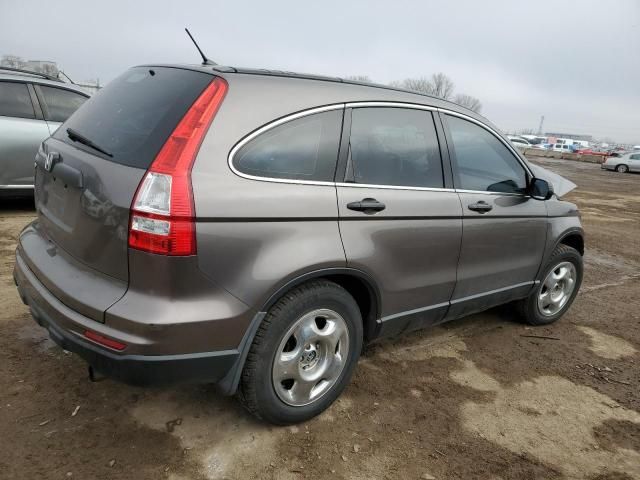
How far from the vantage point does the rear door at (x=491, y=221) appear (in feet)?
10.8

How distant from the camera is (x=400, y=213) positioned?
2.80 m

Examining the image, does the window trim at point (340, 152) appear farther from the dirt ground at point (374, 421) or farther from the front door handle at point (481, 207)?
the dirt ground at point (374, 421)

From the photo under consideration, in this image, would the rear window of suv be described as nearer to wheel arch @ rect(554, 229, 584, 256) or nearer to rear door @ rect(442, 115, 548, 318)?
rear door @ rect(442, 115, 548, 318)

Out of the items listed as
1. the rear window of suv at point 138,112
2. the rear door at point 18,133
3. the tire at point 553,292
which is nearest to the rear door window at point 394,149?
the rear window of suv at point 138,112

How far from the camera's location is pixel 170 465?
7.59ft

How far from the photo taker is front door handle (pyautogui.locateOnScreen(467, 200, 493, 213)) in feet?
10.7

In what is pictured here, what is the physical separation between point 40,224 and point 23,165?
3.92 metres

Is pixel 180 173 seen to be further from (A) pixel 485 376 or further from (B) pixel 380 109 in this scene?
(A) pixel 485 376

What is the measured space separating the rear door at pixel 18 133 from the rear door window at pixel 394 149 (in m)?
4.81

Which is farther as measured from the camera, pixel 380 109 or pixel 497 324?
pixel 497 324

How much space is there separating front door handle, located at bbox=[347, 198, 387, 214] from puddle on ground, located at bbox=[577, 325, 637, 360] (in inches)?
96.0

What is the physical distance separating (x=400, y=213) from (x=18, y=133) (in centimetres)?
519

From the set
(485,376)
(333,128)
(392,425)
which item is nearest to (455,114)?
(333,128)

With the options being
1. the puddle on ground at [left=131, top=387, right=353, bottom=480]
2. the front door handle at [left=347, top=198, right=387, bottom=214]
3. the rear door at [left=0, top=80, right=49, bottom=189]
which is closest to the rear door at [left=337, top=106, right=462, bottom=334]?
the front door handle at [left=347, top=198, right=387, bottom=214]
